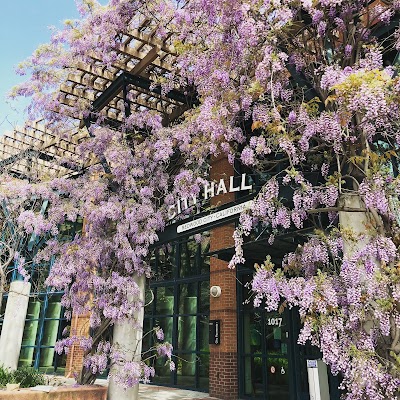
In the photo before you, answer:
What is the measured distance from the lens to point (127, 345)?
702 cm

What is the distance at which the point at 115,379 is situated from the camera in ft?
21.9

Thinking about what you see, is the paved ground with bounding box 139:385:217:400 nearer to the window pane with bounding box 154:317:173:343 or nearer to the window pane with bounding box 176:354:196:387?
the window pane with bounding box 176:354:196:387

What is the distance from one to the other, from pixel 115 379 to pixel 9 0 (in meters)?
9.23

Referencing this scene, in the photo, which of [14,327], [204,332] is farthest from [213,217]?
[14,327]

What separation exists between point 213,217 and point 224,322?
3.75m

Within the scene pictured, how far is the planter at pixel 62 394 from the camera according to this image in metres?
5.83

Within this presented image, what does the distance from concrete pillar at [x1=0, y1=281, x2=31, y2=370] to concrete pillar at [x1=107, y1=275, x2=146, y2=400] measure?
17.6ft

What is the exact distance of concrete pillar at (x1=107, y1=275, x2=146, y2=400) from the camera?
676cm

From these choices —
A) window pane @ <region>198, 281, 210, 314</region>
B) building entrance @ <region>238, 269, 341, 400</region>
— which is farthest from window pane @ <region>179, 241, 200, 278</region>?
building entrance @ <region>238, 269, 341, 400</region>

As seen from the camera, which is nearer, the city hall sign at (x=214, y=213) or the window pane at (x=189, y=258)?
the city hall sign at (x=214, y=213)

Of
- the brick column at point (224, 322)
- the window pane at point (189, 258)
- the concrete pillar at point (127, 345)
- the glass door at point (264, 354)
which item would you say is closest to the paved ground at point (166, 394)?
the brick column at point (224, 322)

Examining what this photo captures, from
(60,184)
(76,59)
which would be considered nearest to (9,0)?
(76,59)

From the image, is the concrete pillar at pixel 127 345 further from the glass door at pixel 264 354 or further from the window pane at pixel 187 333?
the window pane at pixel 187 333

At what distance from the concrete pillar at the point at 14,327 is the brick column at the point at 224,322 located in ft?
18.1
